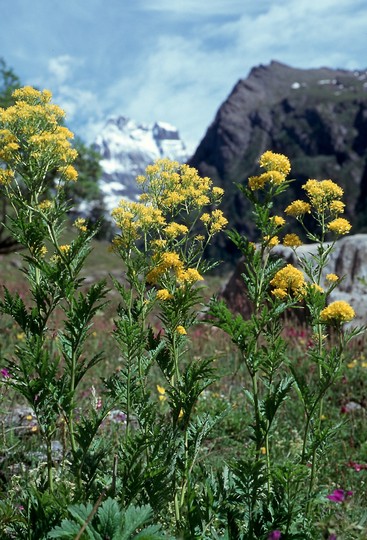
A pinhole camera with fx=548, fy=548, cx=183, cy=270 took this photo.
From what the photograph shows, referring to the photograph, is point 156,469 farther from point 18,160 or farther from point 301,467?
point 18,160

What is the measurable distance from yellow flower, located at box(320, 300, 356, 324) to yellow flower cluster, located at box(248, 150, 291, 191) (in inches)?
23.5

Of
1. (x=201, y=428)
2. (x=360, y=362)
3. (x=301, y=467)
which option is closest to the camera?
(x=301, y=467)

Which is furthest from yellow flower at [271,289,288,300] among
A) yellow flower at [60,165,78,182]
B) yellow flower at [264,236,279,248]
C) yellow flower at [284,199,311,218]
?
yellow flower at [60,165,78,182]

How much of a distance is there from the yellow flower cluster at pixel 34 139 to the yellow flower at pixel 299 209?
3.50 ft

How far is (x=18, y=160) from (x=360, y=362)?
4.98 metres

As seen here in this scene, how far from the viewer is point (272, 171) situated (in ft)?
7.78

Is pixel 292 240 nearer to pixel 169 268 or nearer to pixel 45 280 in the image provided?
pixel 169 268

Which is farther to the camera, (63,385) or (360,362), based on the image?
(360,362)

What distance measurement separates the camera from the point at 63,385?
223 centimetres

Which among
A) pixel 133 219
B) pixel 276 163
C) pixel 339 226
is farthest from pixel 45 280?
pixel 339 226

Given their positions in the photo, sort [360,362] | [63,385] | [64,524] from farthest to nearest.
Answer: [360,362]
[63,385]
[64,524]

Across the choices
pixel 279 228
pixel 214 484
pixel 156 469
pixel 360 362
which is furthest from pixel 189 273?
pixel 360 362

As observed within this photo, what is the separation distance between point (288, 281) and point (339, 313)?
0.42 m

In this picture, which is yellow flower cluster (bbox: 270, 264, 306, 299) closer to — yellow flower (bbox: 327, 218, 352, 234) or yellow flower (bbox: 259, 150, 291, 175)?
yellow flower (bbox: 327, 218, 352, 234)
